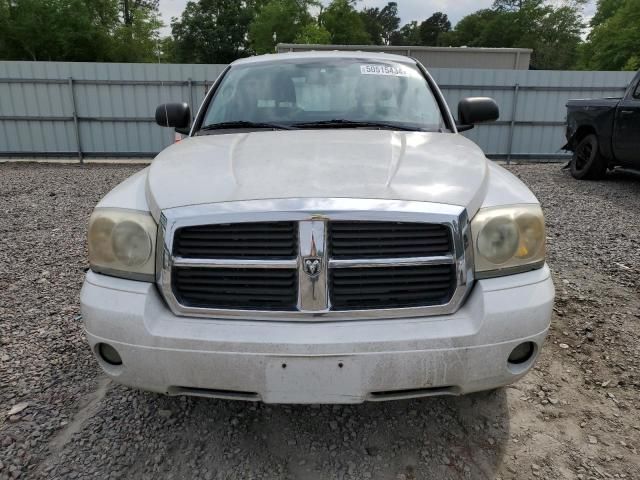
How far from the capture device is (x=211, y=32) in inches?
2020

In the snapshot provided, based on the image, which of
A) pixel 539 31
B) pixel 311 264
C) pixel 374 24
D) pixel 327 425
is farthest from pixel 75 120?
pixel 374 24

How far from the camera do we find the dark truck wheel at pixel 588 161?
8.00 m

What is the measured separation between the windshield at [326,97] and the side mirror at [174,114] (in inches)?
13.4

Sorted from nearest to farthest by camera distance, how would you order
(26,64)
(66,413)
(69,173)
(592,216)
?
(66,413) < (592,216) < (69,173) < (26,64)

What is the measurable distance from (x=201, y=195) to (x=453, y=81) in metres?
10.7

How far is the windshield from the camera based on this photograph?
2.92m

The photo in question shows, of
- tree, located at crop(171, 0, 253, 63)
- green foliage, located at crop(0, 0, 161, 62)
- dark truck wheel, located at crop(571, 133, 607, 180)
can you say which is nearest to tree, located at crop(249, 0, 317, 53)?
green foliage, located at crop(0, 0, 161, 62)

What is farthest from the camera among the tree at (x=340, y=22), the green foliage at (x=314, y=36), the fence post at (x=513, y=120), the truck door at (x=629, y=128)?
the tree at (x=340, y=22)

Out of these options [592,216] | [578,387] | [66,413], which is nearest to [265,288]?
[66,413]

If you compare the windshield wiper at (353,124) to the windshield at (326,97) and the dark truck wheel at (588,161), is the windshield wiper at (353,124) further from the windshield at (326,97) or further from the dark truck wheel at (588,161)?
the dark truck wheel at (588,161)

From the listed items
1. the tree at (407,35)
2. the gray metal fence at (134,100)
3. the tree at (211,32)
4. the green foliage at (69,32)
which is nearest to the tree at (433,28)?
the tree at (407,35)

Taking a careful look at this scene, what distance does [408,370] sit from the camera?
1.70 meters

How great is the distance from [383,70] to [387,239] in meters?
1.92

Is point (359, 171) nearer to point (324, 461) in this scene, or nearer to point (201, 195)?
point (201, 195)
